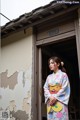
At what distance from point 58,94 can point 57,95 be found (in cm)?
3

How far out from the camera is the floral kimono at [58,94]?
14.8ft

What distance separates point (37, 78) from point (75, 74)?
3.27 meters

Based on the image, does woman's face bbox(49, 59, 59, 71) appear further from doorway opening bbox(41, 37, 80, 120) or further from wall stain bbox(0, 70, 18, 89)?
wall stain bbox(0, 70, 18, 89)

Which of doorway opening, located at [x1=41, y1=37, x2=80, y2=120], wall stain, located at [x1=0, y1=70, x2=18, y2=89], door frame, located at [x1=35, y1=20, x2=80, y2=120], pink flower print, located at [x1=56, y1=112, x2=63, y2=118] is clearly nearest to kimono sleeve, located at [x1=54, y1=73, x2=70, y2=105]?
pink flower print, located at [x1=56, y1=112, x2=63, y2=118]

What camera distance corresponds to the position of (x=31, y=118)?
542 cm

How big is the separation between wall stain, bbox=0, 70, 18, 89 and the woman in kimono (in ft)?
5.03

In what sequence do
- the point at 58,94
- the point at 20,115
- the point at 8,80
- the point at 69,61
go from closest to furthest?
the point at 58,94 < the point at 20,115 < the point at 8,80 < the point at 69,61

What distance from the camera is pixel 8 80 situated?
646 centimetres

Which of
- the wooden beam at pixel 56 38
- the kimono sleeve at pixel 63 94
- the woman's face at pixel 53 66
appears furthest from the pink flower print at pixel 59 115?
the wooden beam at pixel 56 38

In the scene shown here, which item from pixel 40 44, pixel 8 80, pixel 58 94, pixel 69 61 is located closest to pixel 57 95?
pixel 58 94

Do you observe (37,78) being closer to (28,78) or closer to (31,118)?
(28,78)

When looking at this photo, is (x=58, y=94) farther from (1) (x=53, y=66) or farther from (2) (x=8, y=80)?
(2) (x=8, y=80)

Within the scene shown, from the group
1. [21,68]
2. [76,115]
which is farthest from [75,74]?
[21,68]

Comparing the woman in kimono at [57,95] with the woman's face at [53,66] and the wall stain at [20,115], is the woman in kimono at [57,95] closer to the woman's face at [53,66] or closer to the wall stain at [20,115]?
the woman's face at [53,66]
